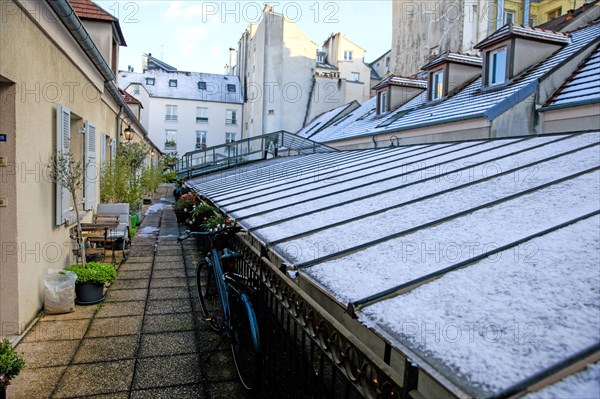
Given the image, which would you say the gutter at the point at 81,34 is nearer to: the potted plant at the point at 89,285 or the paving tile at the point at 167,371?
the potted plant at the point at 89,285

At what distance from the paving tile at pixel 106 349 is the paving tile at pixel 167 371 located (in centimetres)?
28

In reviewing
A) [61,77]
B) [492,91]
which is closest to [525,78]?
[492,91]

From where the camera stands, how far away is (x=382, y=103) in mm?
16484

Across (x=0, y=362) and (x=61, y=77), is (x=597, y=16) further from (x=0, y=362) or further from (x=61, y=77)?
(x=0, y=362)

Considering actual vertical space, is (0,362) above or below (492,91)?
below

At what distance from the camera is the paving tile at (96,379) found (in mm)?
3326

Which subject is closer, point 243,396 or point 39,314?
point 243,396

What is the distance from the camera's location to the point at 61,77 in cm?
582

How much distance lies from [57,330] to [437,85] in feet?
42.0

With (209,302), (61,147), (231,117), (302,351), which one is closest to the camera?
(302,351)

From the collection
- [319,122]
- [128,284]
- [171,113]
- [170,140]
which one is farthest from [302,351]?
[171,113]

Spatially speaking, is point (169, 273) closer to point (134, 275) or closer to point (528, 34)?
point (134, 275)

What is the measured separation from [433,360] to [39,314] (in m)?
5.16

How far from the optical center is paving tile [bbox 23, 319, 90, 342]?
429cm
